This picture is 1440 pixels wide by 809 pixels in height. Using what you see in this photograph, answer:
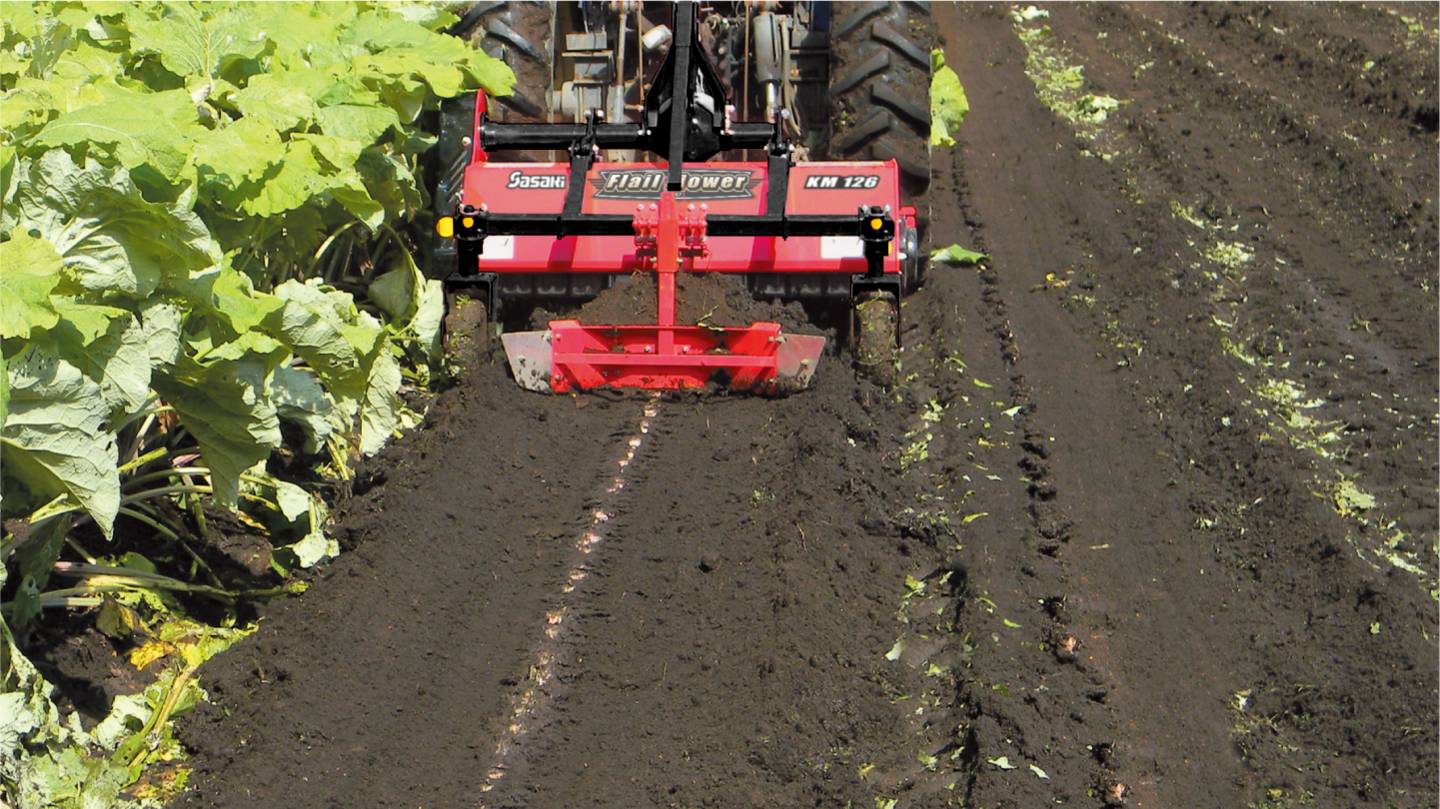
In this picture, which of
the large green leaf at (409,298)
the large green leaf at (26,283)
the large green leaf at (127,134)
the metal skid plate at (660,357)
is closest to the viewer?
the large green leaf at (26,283)

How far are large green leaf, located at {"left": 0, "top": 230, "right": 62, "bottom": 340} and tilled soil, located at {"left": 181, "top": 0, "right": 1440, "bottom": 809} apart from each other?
1.59 m

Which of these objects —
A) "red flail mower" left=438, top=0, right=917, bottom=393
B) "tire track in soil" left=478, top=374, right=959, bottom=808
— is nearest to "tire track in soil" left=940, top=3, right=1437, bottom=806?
"tire track in soil" left=478, top=374, right=959, bottom=808

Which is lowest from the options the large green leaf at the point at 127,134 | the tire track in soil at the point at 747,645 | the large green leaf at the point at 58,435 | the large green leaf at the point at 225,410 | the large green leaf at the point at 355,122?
the tire track in soil at the point at 747,645

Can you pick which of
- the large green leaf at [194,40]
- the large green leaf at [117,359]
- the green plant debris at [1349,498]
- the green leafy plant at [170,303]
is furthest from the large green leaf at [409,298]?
the green plant debris at [1349,498]

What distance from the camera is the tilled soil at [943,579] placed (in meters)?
4.40

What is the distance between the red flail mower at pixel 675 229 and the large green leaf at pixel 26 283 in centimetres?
315

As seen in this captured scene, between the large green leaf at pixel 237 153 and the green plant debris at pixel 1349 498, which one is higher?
the large green leaf at pixel 237 153

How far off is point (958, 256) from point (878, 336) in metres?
2.38

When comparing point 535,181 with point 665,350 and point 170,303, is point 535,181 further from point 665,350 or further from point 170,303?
point 170,303

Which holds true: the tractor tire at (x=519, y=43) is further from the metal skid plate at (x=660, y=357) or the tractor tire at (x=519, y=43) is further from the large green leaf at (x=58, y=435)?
the large green leaf at (x=58, y=435)

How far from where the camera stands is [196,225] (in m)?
4.38

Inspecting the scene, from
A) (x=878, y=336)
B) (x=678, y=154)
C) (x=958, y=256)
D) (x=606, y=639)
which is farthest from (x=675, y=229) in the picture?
(x=958, y=256)

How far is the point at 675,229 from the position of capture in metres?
7.02

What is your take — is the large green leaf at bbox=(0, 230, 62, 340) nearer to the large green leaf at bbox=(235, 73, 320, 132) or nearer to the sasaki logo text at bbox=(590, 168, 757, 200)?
the large green leaf at bbox=(235, 73, 320, 132)
